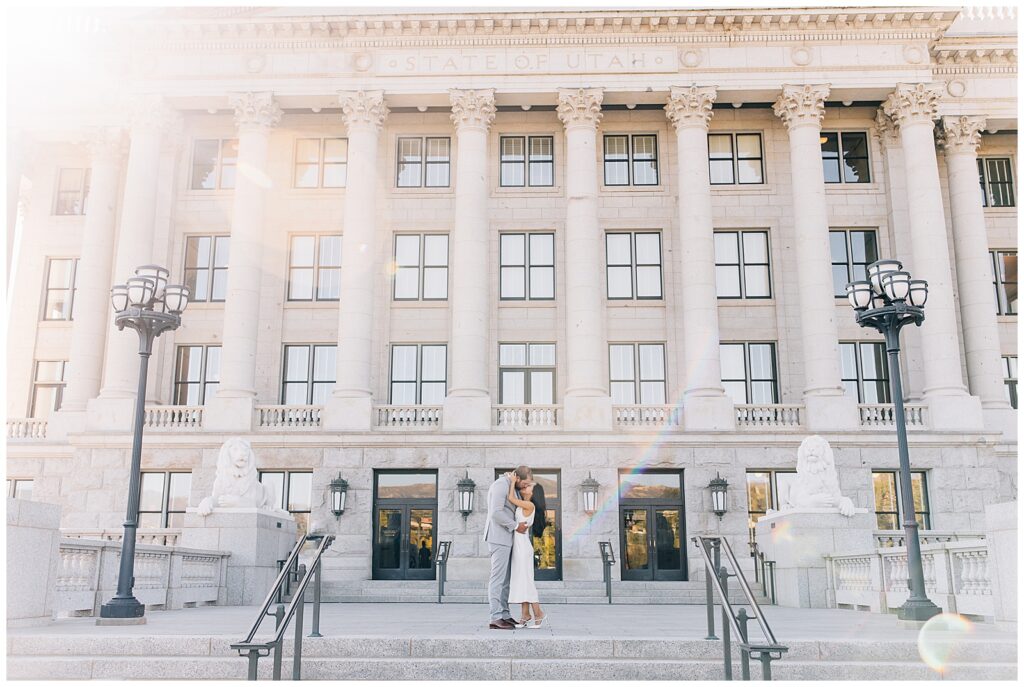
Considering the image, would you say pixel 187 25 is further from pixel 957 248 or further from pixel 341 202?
pixel 957 248

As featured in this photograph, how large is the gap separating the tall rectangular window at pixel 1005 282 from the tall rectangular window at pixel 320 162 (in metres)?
24.1

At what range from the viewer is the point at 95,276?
100 ft

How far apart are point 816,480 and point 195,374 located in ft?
69.6

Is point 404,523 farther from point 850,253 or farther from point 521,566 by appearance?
point 850,253

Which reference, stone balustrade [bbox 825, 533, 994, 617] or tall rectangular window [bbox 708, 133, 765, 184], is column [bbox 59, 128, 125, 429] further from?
stone balustrade [bbox 825, 533, 994, 617]

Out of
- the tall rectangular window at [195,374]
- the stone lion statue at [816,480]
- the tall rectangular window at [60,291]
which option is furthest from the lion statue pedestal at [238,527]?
the tall rectangular window at [60,291]

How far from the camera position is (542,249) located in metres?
31.6

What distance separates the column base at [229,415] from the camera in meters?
28.1

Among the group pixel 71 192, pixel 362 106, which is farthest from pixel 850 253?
pixel 71 192

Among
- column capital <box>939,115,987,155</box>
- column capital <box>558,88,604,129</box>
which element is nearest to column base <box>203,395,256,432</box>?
column capital <box>558,88,604,129</box>

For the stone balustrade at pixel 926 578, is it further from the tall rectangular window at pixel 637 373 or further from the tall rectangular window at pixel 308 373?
the tall rectangular window at pixel 308 373

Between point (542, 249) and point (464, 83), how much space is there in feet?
21.0

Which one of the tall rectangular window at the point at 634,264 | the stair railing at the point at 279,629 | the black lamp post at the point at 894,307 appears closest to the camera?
the stair railing at the point at 279,629

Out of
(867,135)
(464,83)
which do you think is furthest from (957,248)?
(464,83)
